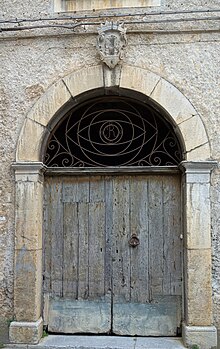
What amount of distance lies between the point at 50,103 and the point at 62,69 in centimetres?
43

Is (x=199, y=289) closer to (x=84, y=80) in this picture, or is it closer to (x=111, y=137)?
(x=111, y=137)

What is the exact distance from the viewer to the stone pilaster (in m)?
5.14

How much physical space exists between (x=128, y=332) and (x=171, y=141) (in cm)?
229

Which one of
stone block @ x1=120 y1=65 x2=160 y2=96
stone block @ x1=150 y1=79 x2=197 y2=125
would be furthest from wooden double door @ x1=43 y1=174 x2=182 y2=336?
stone block @ x1=120 y1=65 x2=160 y2=96

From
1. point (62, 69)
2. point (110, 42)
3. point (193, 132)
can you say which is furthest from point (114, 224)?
point (110, 42)

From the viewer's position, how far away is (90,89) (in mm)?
5359

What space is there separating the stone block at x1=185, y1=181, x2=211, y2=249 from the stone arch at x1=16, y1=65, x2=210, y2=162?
1.79ft

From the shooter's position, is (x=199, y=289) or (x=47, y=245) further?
(x=47, y=245)

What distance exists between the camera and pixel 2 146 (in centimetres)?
544

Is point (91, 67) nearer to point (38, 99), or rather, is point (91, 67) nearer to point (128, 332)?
point (38, 99)

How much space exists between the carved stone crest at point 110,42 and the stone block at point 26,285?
7.66ft

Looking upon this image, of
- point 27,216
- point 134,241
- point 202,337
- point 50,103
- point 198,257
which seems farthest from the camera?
point 134,241

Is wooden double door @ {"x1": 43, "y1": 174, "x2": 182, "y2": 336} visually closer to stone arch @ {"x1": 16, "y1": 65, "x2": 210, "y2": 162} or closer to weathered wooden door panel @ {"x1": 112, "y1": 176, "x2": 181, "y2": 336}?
weathered wooden door panel @ {"x1": 112, "y1": 176, "x2": 181, "y2": 336}

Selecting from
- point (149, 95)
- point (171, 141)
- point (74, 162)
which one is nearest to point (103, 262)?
point (74, 162)
